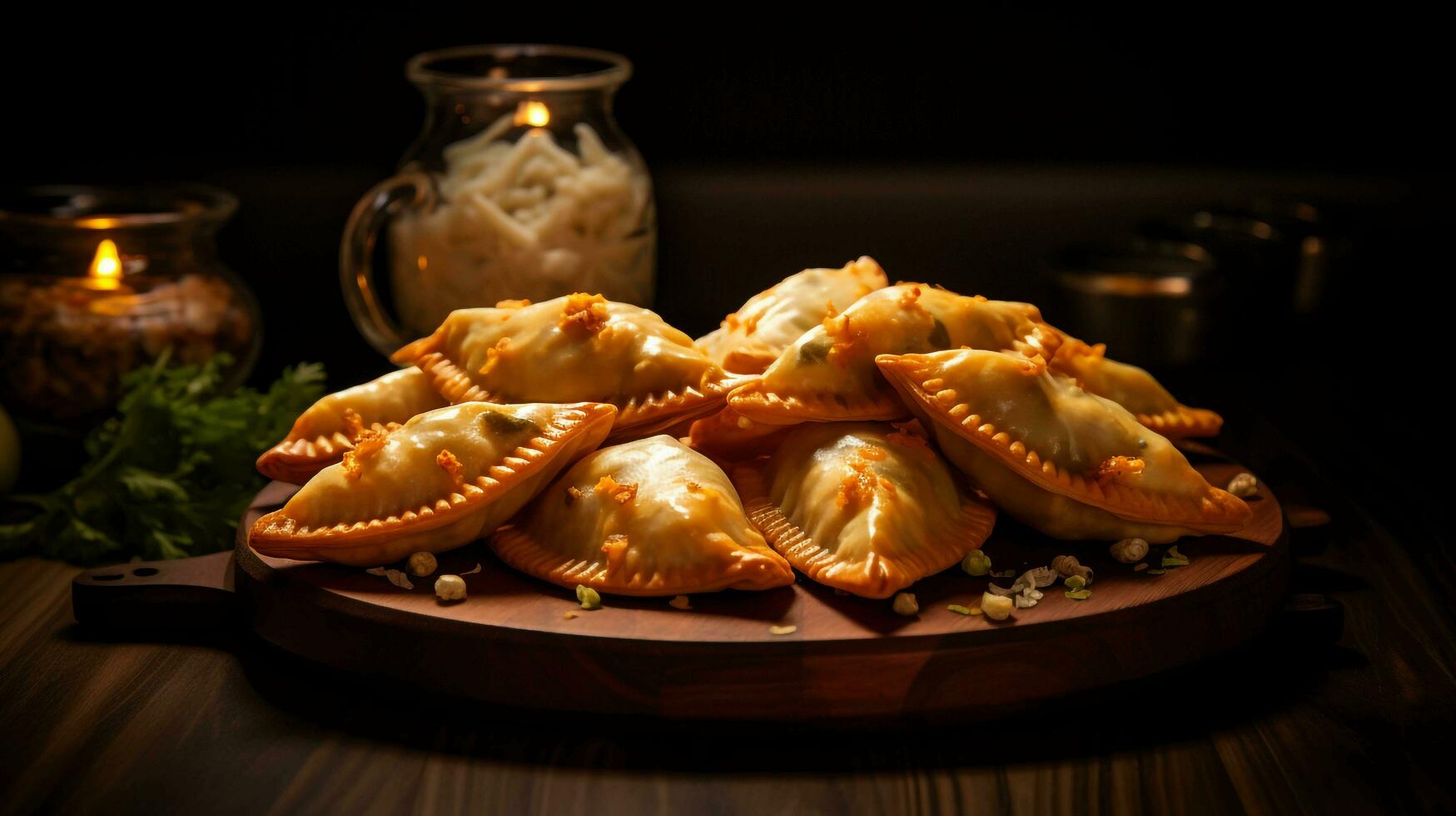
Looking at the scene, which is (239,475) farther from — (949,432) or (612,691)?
(949,432)

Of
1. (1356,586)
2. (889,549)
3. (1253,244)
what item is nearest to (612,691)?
(889,549)

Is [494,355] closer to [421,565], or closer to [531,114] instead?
[421,565]

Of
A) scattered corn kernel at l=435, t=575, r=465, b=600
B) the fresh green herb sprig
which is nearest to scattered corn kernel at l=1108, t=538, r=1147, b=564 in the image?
scattered corn kernel at l=435, t=575, r=465, b=600

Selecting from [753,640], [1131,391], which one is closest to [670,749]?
[753,640]

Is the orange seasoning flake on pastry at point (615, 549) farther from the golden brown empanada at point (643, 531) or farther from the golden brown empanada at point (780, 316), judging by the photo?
the golden brown empanada at point (780, 316)

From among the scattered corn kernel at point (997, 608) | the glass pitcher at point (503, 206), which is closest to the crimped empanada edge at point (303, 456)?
the glass pitcher at point (503, 206)

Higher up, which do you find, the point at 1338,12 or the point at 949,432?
the point at 1338,12

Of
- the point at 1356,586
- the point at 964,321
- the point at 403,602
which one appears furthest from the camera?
the point at 1356,586
